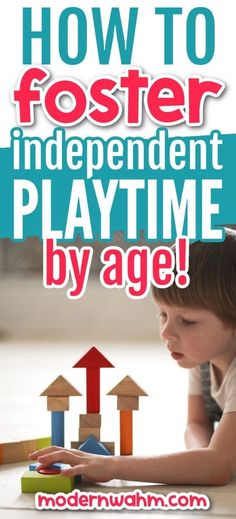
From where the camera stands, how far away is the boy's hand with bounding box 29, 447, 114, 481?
44.9 inches

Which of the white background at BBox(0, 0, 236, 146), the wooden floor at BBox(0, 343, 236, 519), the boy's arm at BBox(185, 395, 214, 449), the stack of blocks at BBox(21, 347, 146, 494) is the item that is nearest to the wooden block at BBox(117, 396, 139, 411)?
the stack of blocks at BBox(21, 347, 146, 494)

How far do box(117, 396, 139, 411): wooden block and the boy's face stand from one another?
86mm

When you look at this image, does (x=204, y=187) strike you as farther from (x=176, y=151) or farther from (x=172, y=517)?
(x=172, y=517)

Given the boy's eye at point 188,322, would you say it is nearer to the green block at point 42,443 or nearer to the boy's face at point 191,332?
the boy's face at point 191,332

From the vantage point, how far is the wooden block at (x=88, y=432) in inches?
48.8

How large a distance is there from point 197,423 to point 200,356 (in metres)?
0.24

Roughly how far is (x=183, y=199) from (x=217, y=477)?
566mm

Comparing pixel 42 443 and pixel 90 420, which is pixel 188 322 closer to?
pixel 90 420

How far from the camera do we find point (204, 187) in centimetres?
165

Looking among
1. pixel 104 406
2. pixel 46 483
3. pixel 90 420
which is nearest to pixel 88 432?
pixel 90 420

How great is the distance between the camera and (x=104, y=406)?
1899 millimetres

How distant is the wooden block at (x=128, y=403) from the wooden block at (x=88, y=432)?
0.15 ft

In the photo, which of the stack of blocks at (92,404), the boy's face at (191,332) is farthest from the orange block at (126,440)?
the boy's face at (191,332)

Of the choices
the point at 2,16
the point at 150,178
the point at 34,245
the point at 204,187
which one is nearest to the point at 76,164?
the point at 150,178
